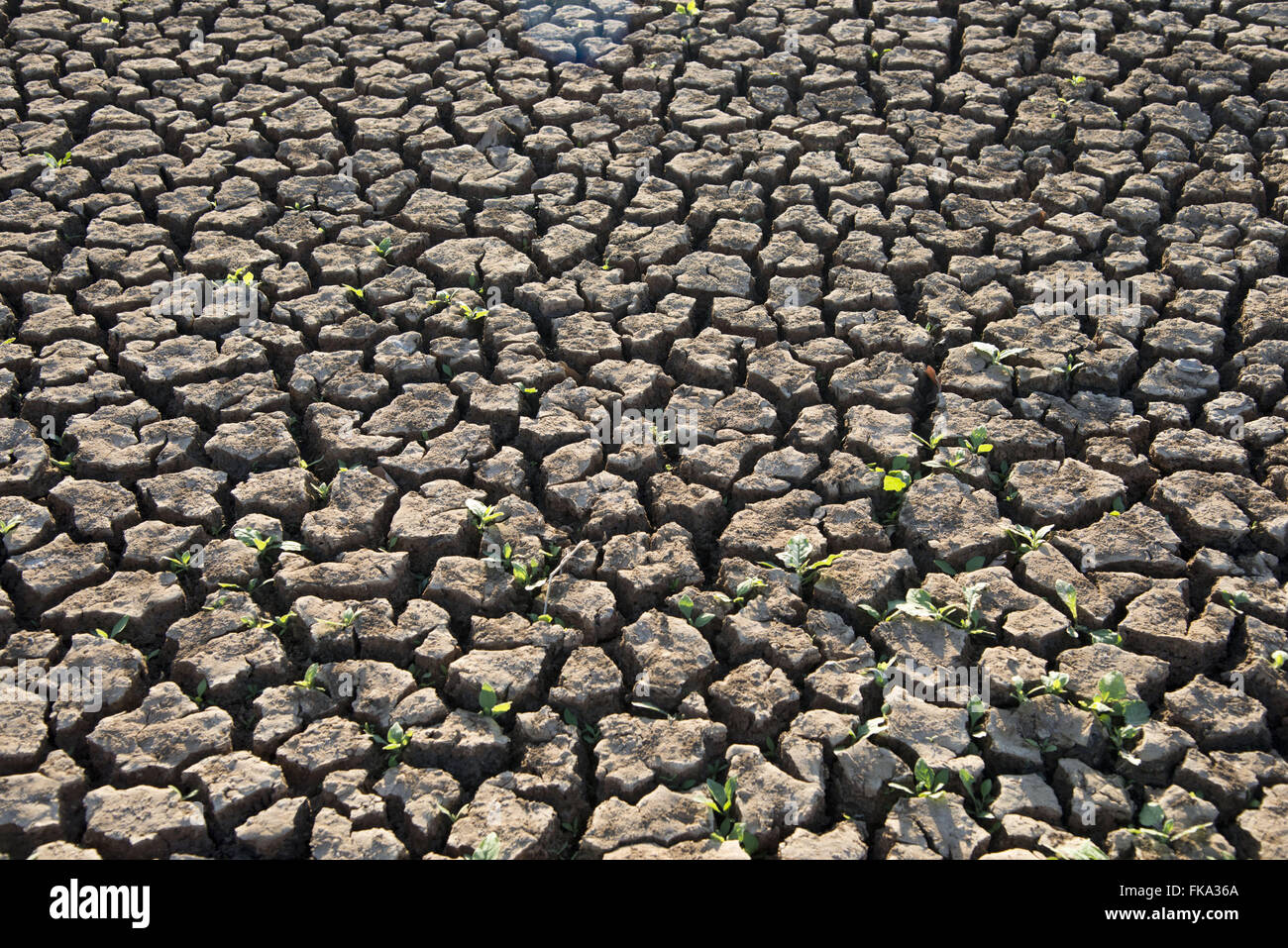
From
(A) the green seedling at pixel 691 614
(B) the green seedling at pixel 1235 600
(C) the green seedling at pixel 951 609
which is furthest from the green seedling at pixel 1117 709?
(A) the green seedling at pixel 691 614

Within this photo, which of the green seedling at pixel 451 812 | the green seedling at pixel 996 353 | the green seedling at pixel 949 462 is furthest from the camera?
the green seedling at pixel 996 353

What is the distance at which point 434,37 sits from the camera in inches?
203

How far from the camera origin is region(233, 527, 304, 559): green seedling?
3104 millimetres

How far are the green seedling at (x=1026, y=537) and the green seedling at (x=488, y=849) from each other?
1661 mm

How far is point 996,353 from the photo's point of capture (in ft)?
11.9

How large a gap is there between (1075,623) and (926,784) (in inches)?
27.0

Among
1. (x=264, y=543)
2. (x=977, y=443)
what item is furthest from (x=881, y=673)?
(x=264, y=543)

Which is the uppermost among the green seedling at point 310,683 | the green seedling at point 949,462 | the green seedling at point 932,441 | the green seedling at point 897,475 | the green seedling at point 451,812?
the green seedling at point 932,441

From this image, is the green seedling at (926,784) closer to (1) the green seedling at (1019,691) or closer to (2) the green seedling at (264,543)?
(1) the green seedling at (1019,691)

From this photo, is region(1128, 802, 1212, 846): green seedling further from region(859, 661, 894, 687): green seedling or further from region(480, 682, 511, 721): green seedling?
region(480, 682, 511, 721): green seedling

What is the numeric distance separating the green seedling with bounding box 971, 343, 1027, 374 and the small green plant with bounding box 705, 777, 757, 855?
177cm

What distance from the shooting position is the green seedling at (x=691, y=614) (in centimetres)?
294
